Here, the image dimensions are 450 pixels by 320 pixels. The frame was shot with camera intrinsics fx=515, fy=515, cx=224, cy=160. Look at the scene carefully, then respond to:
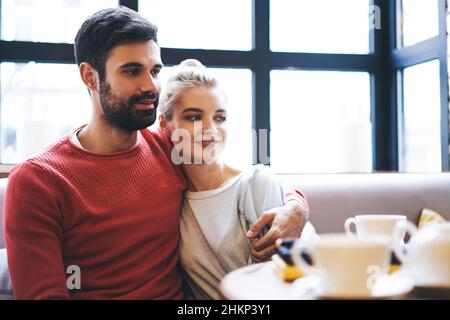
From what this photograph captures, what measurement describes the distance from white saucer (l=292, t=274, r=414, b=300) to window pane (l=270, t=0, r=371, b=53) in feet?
6.63

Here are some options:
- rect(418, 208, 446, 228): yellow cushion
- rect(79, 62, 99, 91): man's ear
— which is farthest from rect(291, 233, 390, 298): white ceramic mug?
rect(418, 208, 446, 228): yellow cushion

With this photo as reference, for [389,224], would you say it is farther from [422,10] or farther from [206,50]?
[422,10]

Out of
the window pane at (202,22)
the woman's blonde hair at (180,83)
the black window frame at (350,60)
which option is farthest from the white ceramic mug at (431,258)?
the window pane at (202,22)

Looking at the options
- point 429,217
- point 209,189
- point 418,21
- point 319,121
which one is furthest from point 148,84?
point 418,21

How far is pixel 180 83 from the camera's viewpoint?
1.42 metres

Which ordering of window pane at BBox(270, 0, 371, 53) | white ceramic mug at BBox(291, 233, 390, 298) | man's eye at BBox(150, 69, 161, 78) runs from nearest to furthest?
1. white ceramic mug at BBox(291, 233, 390, 298)
2. man's eye at BBox(150, 69, 161, 78)
3. window pane at BBox(270, 0, 371, 53)

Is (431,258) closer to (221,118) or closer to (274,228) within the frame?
(274,228)

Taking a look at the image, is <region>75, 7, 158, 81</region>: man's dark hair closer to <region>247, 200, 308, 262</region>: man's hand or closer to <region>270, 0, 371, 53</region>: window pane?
<region>247, 200, 308, 262</region>: man's hand

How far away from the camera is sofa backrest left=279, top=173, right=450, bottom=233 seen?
191 cm

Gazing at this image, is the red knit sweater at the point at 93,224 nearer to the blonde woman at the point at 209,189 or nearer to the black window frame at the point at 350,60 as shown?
the blonde woman at the point at 209,189

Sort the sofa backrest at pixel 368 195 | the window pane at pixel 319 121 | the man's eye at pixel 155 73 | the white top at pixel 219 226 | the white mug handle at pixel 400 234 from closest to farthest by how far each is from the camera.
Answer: the white mug handle at pixel 400 234 < the white top at pixel 219 226 < the man's eye at pixel 155 73 < the sofa backrest at pixel 368 195 < the window pane at pixel 319 121

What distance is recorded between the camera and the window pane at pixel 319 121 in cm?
263

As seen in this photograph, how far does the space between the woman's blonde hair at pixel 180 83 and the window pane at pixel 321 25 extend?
136 cm
